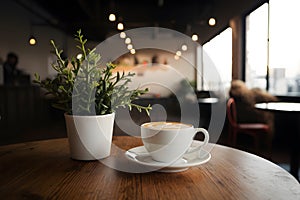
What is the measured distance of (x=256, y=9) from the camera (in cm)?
499

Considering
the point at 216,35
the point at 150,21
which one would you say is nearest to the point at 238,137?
the point at 216,35

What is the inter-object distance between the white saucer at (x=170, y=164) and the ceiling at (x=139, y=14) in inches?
189

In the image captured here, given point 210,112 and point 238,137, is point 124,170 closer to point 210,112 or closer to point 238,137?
point 238,137

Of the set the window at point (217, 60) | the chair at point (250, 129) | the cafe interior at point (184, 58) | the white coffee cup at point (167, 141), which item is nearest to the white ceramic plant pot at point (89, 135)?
the white coffee cup at point (167, 141)

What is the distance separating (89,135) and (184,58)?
244 inches

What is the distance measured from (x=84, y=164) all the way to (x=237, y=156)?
0.52 meters

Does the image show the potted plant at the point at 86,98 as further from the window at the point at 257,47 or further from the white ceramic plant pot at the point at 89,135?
the window at the point at 257,47

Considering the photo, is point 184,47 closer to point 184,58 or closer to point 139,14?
point 184,58

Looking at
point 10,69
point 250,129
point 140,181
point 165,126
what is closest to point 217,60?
point 250,129

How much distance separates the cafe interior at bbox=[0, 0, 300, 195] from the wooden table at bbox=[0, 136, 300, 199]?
241 cm

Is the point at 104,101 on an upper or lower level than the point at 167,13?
lower

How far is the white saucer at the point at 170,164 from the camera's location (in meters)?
0.73

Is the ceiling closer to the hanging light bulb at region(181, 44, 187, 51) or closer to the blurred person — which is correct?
the hanging light bulb at region(181, 44, 187, 51)

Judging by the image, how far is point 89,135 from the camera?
819mm
